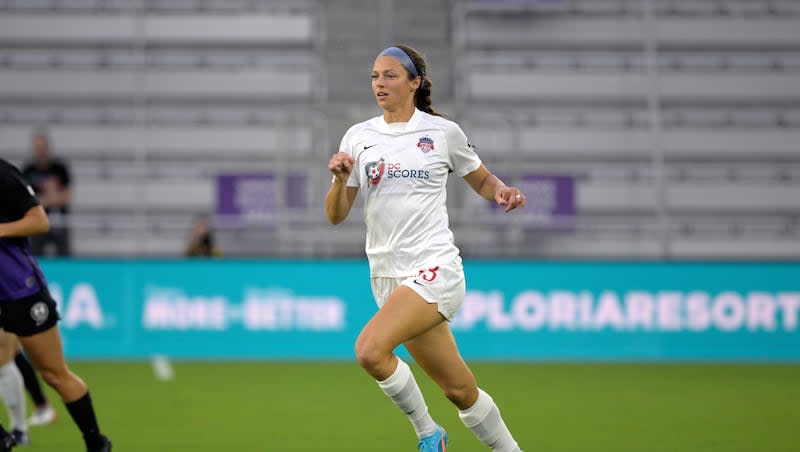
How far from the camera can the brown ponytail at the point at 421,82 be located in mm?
5906

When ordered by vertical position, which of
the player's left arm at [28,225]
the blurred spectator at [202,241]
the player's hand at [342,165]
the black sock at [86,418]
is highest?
the player's hand at [342,165]

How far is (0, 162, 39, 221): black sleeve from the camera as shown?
20.8ft

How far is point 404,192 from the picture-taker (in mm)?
5648

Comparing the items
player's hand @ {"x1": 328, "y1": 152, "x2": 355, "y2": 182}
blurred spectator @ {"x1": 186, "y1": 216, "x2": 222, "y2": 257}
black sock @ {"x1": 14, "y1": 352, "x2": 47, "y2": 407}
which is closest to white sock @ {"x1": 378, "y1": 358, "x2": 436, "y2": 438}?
player's hand @ {"x1": 328, "y1": 152, "x2": 355, "y2": 182}

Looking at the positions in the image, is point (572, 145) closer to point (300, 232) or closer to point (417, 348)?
point (300, 232)

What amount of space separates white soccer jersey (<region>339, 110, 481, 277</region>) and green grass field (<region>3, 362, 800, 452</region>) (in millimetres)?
2188

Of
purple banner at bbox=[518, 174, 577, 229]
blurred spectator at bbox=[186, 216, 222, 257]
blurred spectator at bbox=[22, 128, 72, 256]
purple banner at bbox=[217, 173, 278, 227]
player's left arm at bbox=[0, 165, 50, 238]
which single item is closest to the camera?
player's left arm at bbox=[0, 165, 50, 238]

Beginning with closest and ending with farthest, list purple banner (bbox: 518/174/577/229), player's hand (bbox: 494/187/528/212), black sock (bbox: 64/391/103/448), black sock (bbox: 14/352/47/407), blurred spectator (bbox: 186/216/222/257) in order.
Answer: player's hand (bbox: 494/187/528/212)
black sock (bbox: 64/391/103/448)
black sock (bbox: 14/352/47/407)
blurred spectator (bbox: 186/216/222/257)
purple banner (bbox: 518/174/577/229)

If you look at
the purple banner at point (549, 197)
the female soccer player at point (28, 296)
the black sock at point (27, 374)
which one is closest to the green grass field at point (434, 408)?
the black sock at point (27, 374)

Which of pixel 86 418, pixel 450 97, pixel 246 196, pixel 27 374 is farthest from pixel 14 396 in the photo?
pixel 450 97

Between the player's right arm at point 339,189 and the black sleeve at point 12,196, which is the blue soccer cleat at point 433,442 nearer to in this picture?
the player's right arm at point 339,189

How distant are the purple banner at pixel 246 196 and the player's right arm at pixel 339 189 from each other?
10.4 metres

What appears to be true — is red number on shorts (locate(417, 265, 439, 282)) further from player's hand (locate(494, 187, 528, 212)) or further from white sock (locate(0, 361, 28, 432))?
white sock (locate(0, 361, 28, 432))

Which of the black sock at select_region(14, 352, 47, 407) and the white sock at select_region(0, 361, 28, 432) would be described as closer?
the white sock at select_region(0, 361, 28, 432)
